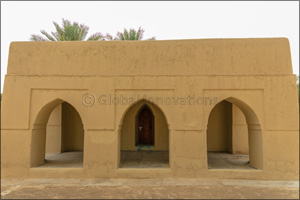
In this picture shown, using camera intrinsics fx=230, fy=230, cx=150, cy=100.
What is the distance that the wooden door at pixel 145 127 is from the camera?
468 inches

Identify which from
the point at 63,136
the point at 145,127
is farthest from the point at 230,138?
the point at 63,136

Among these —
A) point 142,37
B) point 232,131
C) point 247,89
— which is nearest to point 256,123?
point 247,89

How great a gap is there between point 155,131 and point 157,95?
4209mm

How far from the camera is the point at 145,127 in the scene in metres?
11.9

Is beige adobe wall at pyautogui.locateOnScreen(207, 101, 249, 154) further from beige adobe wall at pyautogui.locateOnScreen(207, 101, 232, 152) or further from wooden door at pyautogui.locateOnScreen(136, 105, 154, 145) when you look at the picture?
wooden door at pyautogui.locateOnScreen(136, 105, 154, 145)

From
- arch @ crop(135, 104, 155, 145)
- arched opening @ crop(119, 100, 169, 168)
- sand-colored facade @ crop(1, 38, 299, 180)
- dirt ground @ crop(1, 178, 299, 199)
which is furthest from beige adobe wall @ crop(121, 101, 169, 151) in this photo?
dirt ground @ crop(1, 178, 299, 199)

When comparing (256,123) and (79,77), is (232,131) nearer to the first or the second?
(256,123)

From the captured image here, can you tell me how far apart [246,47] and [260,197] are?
14.5ft

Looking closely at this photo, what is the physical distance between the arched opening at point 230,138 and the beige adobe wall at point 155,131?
218 centimetres

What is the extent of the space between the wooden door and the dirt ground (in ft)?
16.4

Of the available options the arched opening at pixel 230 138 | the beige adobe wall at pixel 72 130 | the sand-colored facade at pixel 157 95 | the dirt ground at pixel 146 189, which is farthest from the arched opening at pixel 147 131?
the dirt ground at pixel 146 189

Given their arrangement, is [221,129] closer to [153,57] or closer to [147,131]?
[147,131]

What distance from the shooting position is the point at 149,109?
11766 mm

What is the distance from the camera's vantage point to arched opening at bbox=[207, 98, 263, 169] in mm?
7788
